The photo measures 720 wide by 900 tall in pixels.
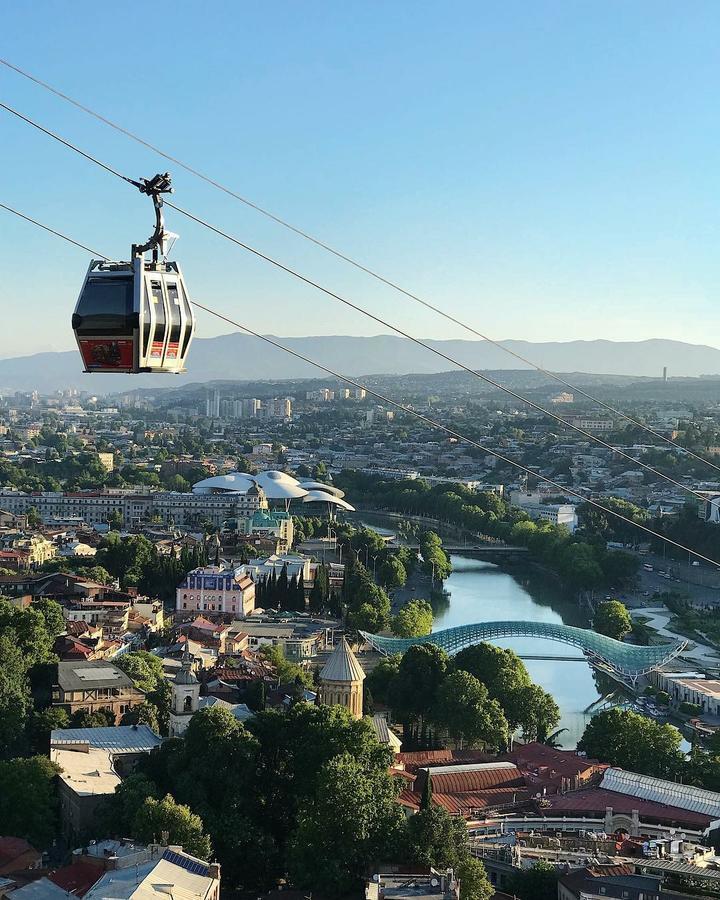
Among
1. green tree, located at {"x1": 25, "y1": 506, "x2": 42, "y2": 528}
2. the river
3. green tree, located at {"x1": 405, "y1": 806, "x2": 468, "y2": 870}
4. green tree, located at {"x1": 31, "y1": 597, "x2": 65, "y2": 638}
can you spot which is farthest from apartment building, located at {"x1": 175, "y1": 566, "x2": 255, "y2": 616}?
green tree, located at {"x1": 405, "y1": 806, "x2": 468, "y2": 870}

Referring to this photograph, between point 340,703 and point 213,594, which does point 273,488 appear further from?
point 340,703

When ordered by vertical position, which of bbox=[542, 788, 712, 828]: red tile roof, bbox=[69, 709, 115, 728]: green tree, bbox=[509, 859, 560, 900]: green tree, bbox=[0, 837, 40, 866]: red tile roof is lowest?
bbox=[69, 709, 115, 728]: green tree

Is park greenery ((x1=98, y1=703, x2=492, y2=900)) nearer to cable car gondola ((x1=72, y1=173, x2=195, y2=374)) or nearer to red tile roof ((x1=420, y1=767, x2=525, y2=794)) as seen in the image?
red tile roof ((x1=420, y1=767, x2=525, y2=794))

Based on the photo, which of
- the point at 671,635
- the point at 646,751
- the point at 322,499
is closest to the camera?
the point at 646,751

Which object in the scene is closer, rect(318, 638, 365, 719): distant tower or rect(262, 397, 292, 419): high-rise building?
rect(318, 638, 365, 719): distant tower

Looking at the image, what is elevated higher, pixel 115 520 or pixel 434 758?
pixel 434 758

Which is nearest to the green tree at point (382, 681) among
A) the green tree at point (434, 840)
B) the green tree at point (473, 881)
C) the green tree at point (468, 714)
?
the green tree at point (468, 714)

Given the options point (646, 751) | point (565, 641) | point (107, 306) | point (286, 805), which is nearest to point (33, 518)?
point (565, 641)
